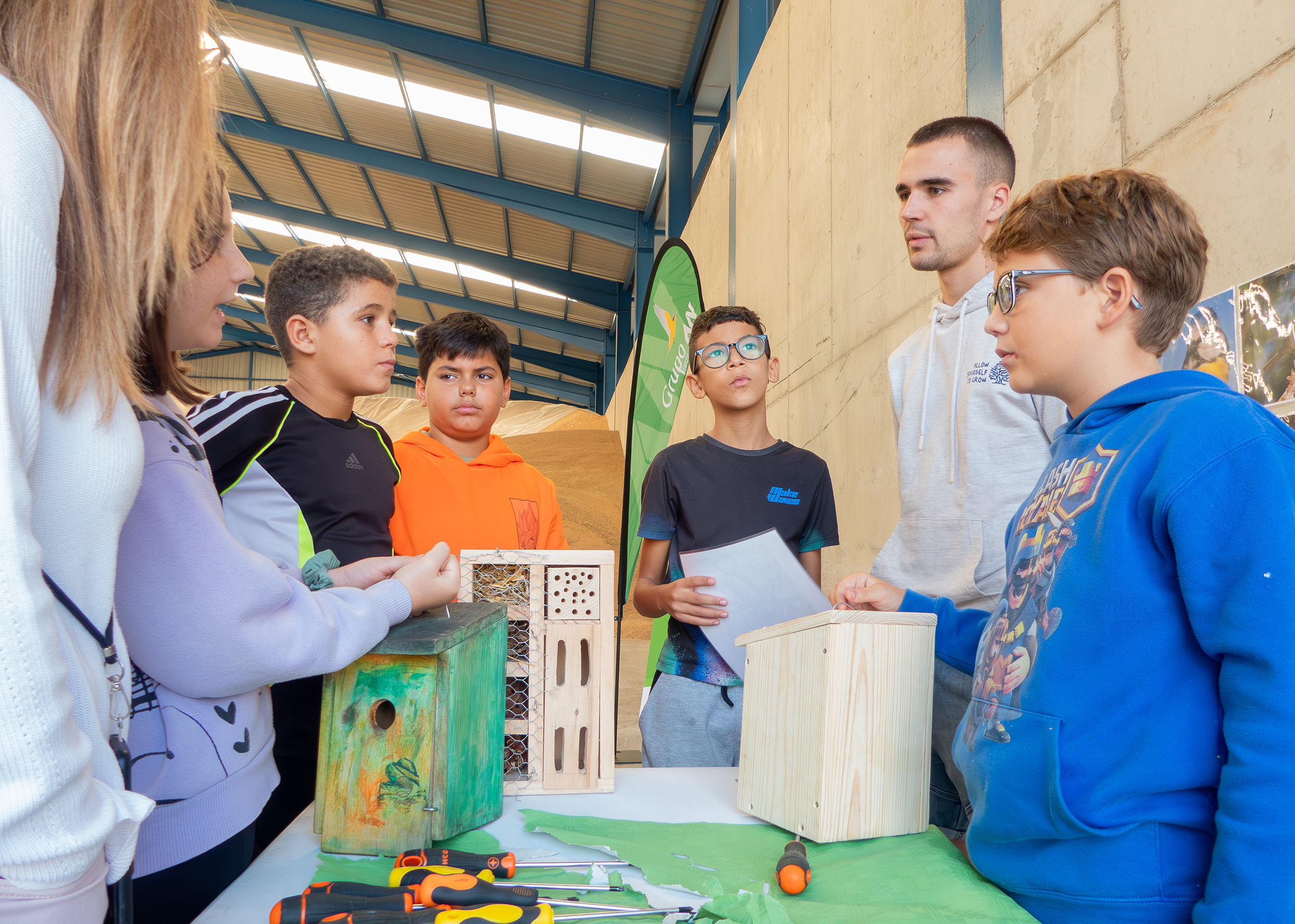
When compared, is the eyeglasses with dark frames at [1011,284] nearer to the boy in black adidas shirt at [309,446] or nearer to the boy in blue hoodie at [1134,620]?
the boy in blue hoodie at [1134,620]

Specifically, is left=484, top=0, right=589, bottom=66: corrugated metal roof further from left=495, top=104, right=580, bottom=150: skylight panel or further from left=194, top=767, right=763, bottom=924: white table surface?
left=194, top=767, right=763, bottom=924: white table surface

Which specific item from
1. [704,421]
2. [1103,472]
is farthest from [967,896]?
[704,421]

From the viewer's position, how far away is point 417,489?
200 cm

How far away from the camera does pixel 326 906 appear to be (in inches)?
28.6

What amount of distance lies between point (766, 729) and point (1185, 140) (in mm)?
1124

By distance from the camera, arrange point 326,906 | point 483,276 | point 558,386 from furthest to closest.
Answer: point 558,386
point 483,276
point 326,906

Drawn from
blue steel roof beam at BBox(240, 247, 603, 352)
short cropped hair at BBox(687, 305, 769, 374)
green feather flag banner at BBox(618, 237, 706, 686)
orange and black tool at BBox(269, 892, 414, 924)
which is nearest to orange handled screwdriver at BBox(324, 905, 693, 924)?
orange and black tool at BBox(269, 892, 414, 924)

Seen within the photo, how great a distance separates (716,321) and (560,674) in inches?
41.6

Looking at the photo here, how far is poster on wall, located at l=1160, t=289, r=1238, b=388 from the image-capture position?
1169 millimetres

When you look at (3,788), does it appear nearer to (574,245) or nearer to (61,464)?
(61,464)

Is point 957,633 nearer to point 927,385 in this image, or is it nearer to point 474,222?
point 927,385

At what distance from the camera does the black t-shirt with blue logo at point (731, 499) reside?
1.84 m

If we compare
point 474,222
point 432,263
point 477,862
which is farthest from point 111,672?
point 432,263

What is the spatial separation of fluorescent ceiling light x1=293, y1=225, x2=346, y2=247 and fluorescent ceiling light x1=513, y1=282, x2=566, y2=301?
2540 mm
